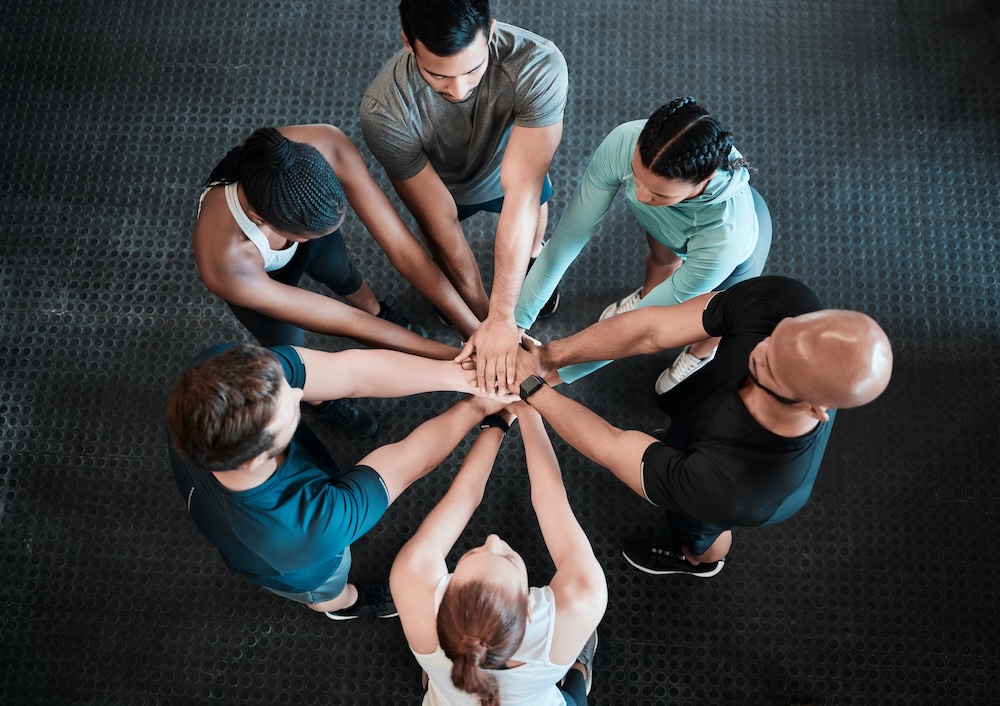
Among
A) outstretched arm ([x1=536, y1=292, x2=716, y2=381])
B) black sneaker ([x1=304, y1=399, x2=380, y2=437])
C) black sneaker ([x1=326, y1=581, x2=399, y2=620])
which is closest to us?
outstretched arm ([x1=536, y1=292, x2=716, y2=381])

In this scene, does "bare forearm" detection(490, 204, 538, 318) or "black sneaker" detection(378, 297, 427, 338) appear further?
"black sneaker" detection(378, 297, 427, 338)

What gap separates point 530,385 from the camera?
2150 mm

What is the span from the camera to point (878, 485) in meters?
2.61

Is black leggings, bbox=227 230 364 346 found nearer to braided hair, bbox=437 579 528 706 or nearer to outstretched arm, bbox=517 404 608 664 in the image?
outstretched arm, bbox=517 404 608 664

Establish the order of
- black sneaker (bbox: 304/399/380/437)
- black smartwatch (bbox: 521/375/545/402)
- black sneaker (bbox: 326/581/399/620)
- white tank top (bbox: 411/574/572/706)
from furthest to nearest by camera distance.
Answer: black sneaker (bbox: 304/399/380/437) → black sneaker (bbox: 326/581/399/620) → black smartwatch (bbox: 521/375/545/402) → white tank top (bbox: 411/574/572/706)

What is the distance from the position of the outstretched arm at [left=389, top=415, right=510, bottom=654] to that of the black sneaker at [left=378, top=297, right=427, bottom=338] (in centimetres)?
85

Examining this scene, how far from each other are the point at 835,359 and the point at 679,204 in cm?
72

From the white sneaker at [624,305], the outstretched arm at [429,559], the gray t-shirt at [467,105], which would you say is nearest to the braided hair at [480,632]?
the outstretched arm at [429,559]

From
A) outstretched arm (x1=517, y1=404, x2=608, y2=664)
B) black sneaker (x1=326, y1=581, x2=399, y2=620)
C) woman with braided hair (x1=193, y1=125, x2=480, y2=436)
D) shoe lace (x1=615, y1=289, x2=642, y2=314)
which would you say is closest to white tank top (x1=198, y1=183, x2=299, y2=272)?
woman with braided hair (x1=193, y1=125, x2=480, y2=436)

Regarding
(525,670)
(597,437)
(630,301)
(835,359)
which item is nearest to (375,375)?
(597,437)

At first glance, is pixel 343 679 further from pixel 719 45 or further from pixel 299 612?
pixel 719 45

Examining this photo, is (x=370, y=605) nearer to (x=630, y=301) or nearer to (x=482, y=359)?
(x=482, y=359)

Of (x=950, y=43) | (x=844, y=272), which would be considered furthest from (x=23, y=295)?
(x=950, y=43)

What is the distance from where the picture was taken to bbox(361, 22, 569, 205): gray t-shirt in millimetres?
1855
